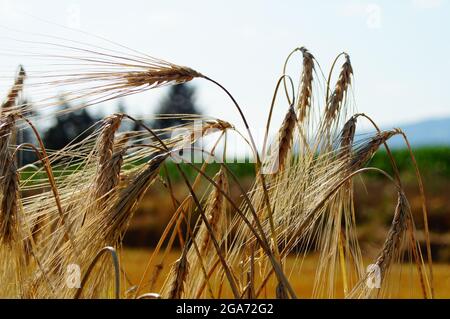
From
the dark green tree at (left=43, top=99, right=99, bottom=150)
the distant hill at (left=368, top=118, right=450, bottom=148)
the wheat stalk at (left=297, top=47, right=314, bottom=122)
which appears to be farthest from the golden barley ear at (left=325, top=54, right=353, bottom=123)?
the distant hill at (left=368, top=118, right=450, bottom=148)

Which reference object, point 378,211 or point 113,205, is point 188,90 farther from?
point 113,205

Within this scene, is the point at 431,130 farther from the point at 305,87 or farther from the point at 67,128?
the point at 305,87

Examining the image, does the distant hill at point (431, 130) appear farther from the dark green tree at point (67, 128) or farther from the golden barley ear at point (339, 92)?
the golden barley ear at point (339, 92)

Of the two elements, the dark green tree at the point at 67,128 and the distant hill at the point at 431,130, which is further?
the distant hill at the point at 431,130

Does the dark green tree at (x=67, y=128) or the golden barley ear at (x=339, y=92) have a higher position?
the golden barley ear at (x=339, y=92)

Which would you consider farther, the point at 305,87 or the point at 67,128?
the point at 67,128

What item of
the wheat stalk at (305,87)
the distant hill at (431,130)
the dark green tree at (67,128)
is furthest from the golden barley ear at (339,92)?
the distant hill at (431,130)

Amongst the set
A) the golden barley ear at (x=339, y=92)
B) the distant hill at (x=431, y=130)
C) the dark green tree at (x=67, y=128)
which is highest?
the golden barley ear at (x=339, y=92)

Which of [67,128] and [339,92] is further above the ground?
[339,92]

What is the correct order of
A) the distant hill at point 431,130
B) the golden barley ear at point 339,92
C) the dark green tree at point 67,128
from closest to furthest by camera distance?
the golden barley ear at point 339,92, the dark green tree at point 67,128, the distant hill at point 431,130

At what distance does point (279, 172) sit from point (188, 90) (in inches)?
1149

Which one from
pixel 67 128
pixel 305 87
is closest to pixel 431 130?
pixel 67 128

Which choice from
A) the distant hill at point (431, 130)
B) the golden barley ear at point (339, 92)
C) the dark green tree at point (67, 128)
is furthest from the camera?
the distant hill at point (431, 130)

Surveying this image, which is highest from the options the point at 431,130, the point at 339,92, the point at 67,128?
the point at 339,92
